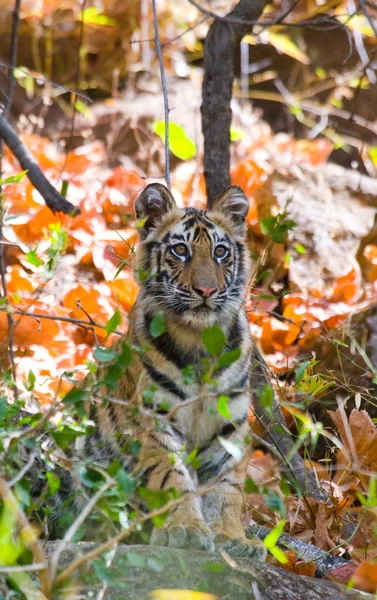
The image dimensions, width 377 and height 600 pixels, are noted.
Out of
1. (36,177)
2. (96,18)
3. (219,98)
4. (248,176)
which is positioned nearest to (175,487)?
(36,177)

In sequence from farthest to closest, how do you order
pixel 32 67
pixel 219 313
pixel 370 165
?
pixel 32 67 < pixel 370 165 < pixel 219 313

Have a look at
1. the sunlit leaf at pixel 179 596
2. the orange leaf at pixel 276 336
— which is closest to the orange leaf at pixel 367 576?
the sunlit leaf at pixel 179 596

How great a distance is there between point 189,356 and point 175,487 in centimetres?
62

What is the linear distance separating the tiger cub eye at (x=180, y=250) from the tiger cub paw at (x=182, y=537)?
4.17 ft

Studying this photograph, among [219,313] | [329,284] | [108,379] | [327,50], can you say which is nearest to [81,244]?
[329,284]

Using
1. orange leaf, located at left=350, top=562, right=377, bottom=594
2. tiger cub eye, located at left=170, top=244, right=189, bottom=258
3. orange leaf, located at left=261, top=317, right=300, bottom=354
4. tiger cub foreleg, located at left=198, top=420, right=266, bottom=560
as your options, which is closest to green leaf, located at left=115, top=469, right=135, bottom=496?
Answer: orange leaf, located at left=350, top=562, right=377, bottom=594

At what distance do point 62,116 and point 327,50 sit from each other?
9.94 ft

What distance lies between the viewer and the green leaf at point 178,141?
840 centimetres

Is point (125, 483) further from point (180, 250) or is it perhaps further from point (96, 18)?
point (96, 18)

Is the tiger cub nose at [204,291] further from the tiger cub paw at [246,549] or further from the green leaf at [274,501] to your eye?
the green leaf at [274,501]

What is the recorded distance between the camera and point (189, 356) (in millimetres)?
3859

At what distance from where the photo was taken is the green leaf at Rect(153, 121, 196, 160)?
27.6 feet

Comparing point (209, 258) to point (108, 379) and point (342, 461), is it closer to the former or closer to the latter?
point (342, 461)

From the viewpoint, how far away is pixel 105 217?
7.41m
